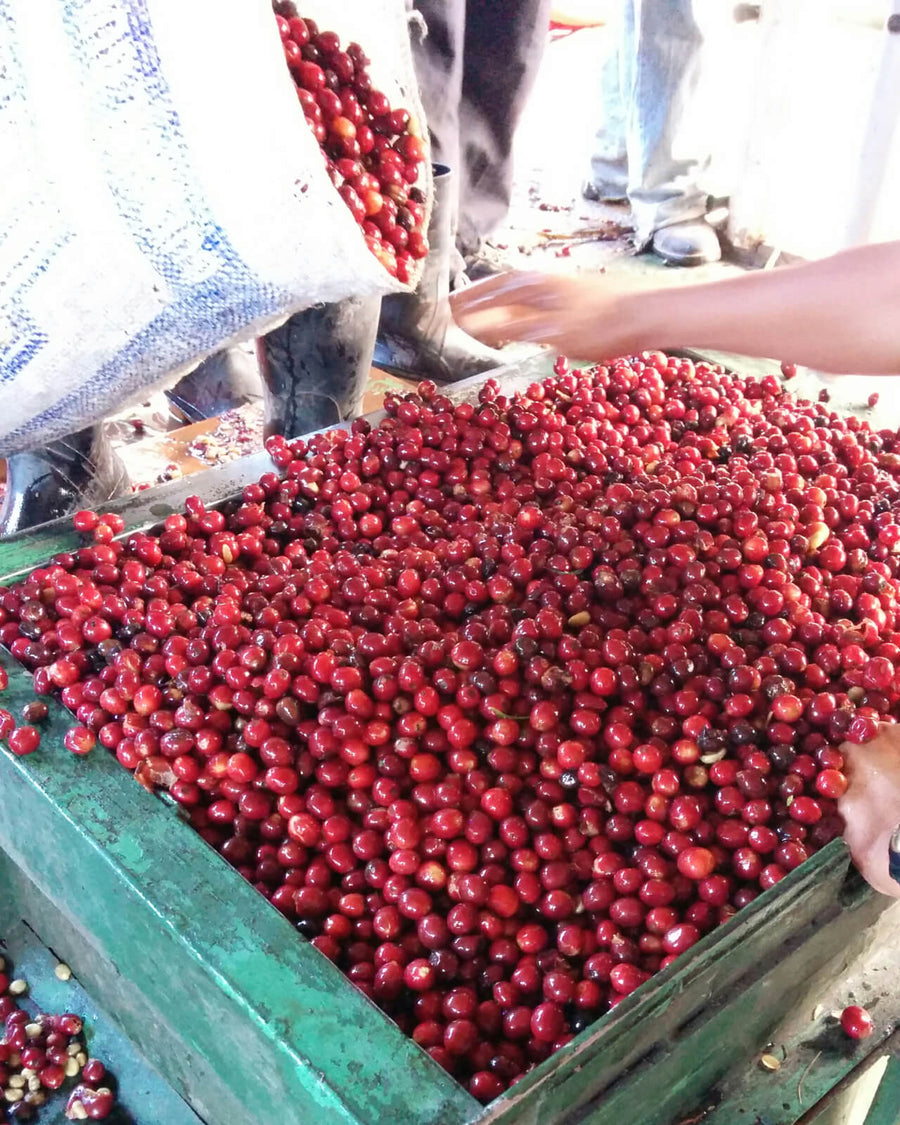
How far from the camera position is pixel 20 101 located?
1.27 m

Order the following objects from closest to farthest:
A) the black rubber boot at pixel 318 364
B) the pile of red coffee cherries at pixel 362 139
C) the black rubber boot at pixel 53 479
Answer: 1. the pile of red coffee cherries at pixel 362 139
2. the black rubber boot at pixel 53 479
3. the black rubber boot at pixel 318 364

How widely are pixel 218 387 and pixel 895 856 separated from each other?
3.05m

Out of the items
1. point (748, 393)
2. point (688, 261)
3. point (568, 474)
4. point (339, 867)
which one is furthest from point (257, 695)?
point (688, 261)

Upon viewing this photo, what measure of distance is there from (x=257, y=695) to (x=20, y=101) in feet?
2.92

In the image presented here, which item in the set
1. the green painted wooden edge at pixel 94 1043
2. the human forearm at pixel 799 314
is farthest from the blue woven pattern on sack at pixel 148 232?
the green painted wooden edge at pixel 94 1043

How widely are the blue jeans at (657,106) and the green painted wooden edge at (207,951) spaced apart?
4.49 metres

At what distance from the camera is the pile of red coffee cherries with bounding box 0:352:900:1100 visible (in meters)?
1.24

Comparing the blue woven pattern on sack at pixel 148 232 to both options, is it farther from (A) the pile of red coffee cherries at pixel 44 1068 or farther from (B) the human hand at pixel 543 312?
(A) the pile of red coffee cherries at pixel 44 1068

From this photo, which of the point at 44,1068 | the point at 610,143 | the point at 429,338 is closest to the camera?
the point at 44,1068

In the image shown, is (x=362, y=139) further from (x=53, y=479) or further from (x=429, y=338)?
(x=429, y=338)

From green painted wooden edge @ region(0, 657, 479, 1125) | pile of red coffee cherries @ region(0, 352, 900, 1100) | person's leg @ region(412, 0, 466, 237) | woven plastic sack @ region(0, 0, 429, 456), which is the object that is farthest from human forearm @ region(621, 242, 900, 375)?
person's leg @ region(412, 0, 466, 237)

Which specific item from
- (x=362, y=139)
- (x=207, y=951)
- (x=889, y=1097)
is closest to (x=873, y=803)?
(x=889, y=1097)

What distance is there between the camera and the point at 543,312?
1.99 meters

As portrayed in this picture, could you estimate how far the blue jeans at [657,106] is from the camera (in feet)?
15.1
